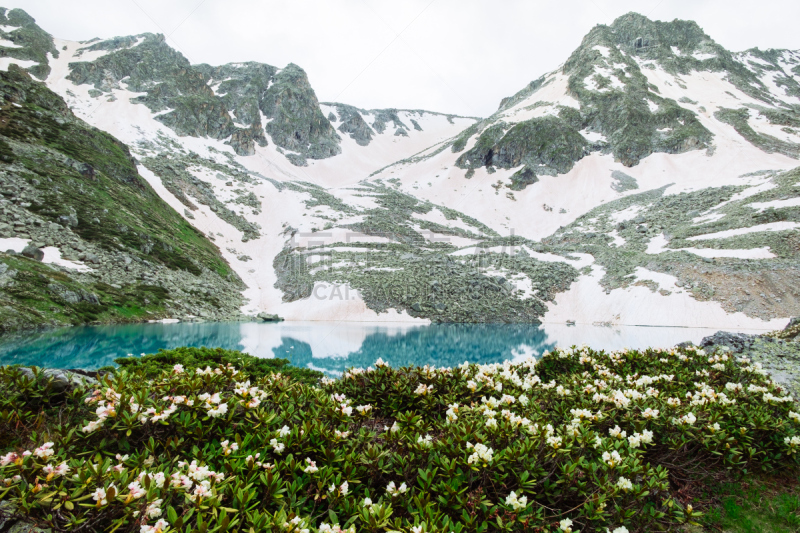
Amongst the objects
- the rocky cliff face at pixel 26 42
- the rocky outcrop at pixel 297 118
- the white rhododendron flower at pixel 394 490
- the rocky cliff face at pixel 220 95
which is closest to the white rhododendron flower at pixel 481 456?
the white rhododendron flower at pixel 394 490

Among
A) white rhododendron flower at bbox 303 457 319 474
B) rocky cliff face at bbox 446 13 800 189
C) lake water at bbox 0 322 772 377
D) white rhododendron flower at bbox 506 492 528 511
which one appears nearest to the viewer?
white rhododendron flower at bbox 506 492 528 511

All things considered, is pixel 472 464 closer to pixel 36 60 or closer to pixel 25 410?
pixel 25 410

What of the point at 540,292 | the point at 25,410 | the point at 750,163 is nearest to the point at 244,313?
the point at 540,292

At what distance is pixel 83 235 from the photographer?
41812 millimetres

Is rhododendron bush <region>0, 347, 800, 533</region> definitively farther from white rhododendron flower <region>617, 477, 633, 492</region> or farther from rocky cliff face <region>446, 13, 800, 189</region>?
rocky cliff face <region>446, 13, 800, 189</region>

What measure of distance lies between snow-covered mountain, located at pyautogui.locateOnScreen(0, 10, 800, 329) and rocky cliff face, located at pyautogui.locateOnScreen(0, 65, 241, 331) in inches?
339

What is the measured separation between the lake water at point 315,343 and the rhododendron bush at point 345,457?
44.5ft

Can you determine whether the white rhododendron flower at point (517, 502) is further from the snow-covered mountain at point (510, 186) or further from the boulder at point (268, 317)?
the boulder at point (268, 317)

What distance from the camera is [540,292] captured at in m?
54.1

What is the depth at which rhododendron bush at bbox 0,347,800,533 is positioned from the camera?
302 centimetres

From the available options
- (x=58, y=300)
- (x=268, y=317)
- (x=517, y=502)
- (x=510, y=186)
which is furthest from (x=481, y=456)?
(x=510, y=186)

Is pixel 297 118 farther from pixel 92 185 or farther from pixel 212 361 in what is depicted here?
pixel 212 361

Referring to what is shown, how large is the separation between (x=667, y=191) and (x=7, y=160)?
120976 mm

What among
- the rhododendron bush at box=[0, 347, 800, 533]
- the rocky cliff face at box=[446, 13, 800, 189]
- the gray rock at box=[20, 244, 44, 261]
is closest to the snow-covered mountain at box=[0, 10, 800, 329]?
the rocky cliff face at box=[446, 13, 800, 189]
